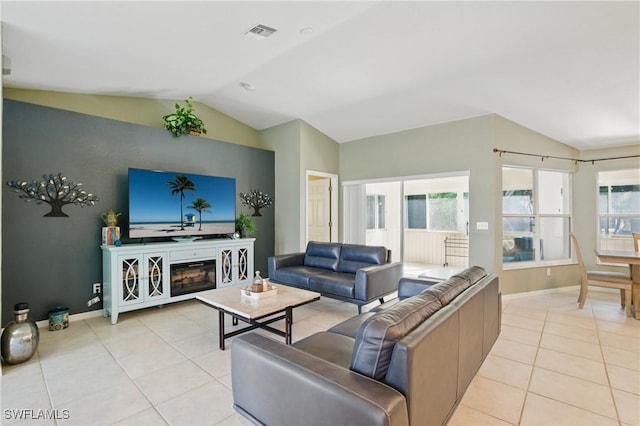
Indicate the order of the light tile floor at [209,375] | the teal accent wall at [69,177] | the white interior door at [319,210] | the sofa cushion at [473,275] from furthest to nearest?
the white interior door at [319,210] → the teal accent wall at [69,177] → the sofa cushion at [473,275] → the light tile floor at [209,375]

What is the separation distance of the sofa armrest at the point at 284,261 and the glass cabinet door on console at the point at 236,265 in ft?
1.87

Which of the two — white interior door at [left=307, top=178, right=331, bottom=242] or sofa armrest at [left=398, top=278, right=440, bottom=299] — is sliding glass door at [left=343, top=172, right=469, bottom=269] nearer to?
white interior door at [left=307, top=178, right=331, bottom=242]

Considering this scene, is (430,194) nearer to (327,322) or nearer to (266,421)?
(327,322)

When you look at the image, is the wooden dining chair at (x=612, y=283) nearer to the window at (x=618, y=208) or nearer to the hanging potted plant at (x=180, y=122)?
the window at (x=618, y=208)

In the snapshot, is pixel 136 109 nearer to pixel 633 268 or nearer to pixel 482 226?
pixel 482 226

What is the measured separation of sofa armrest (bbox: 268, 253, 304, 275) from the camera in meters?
4.64

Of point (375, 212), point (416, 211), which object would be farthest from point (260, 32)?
point (416, 211)

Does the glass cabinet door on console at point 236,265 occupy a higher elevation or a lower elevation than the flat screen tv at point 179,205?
lower

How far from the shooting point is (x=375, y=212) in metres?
6.27

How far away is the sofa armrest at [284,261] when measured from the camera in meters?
4.64

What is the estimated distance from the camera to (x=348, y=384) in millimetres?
1295

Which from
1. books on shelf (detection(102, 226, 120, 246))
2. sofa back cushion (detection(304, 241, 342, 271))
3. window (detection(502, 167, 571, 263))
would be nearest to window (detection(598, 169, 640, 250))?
window (detection(502, 167, 571, 263))

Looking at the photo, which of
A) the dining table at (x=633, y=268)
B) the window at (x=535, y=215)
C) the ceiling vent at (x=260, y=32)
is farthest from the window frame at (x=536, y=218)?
the ceiling vent at (x=260, y=32)

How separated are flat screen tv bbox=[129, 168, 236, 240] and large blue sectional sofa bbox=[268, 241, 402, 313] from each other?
1.17 m
